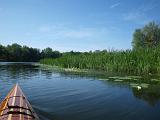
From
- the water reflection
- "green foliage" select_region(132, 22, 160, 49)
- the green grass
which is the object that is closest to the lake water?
the water reflection

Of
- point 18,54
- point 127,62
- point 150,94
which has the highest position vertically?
point 18,54

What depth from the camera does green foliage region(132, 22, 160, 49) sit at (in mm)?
59719

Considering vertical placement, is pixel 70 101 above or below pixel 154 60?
below

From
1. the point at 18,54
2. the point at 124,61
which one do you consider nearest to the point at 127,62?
the point at 124,61

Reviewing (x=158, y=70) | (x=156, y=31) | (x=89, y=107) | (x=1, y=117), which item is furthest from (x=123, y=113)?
(x=156, y=31)

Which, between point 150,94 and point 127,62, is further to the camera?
point 127,62

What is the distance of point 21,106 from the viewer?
6.61 m

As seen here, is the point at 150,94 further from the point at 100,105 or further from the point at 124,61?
the point at 124,61

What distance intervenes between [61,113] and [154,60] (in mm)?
15444

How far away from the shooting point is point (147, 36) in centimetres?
6091

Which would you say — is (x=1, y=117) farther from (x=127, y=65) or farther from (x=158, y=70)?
(x=127, y=65)

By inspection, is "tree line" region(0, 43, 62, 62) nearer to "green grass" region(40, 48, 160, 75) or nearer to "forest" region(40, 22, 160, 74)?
"forest" region(40, 22, 160, 74)

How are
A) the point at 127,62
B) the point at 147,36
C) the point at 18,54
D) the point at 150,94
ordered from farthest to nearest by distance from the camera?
1. the point at 18,54
2. the point at 147,36
3. the point at 127,62
4. the point at 150,94

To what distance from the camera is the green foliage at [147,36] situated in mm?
59719
